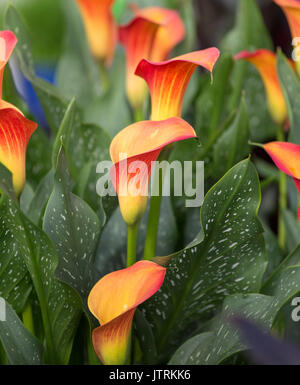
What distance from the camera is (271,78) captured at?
408mm

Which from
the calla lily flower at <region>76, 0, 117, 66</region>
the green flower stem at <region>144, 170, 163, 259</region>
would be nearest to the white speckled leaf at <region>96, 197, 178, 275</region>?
the green flower stem at <region>144, 170, 163, 259</region>

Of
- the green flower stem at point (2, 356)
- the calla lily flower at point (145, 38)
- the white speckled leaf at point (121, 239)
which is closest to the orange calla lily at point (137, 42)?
the calla lily flower at point (145, 38)

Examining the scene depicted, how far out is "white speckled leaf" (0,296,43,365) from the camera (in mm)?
300

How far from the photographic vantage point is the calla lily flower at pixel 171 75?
0.26 meters

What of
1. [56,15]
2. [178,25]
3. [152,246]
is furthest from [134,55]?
[56,15]

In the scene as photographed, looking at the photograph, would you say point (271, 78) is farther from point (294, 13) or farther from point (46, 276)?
point (46, 276)

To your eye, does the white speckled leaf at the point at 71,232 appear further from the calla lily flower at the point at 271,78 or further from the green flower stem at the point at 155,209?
the calla lily flower at the point at 271,78

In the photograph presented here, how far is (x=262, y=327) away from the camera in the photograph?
29 cm

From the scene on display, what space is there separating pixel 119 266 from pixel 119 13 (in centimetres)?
38

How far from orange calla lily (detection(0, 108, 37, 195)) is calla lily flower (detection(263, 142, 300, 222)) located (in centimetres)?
12

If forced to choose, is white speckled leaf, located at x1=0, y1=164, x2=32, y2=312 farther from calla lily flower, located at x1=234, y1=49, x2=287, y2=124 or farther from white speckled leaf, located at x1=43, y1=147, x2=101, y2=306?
calla lily flower, located at x1=234, y1=49, x2=287, y2=124

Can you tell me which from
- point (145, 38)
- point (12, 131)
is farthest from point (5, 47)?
point (145, 38)

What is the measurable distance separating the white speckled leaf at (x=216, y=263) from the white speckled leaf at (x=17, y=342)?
7cm

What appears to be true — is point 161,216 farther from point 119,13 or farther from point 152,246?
point 119,13
